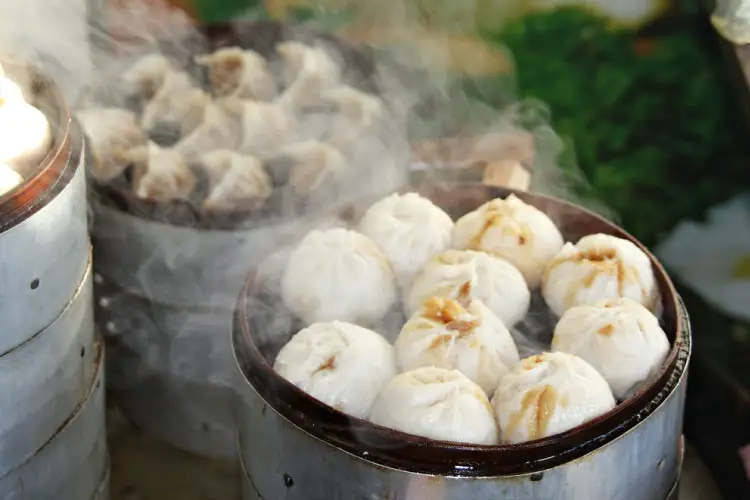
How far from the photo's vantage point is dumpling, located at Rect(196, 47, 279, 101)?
301 cm

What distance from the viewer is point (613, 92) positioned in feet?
10.9

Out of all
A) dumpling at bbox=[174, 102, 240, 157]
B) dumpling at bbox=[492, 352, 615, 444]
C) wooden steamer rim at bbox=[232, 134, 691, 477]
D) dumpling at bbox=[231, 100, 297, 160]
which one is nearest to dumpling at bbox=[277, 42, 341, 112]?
dumpling at bbox=[231, 100, 297, 160]

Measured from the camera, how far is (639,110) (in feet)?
11.0

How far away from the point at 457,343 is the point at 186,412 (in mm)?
1422

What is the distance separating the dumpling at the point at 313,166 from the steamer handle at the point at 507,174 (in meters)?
0.53

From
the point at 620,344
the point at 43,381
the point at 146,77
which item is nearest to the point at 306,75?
the point at 146,77

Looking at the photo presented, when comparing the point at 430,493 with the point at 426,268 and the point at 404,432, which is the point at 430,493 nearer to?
the point at 404,432

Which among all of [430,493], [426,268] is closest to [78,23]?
[426,268]

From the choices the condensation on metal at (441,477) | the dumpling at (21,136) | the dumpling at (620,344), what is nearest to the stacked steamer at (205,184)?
the dumpling at (21,136)

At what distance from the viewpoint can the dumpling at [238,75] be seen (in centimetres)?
301

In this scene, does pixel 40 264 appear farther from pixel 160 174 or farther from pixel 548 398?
pixel 548 398

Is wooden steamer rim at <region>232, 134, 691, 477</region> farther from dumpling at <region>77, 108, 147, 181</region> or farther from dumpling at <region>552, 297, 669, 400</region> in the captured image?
dumpling at <region>77, 108, 147, 181</region>

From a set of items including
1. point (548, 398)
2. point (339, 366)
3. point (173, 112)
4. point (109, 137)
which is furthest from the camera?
point (173, 112)

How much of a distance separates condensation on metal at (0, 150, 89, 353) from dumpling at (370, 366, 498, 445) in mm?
824
